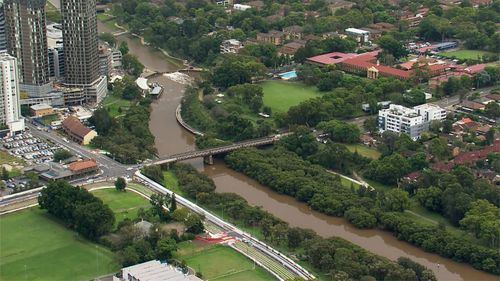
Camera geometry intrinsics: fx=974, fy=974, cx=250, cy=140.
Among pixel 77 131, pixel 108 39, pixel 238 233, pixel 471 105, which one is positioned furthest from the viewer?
pixel 108 39

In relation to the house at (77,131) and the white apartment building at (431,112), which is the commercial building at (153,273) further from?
the white apartment building at (431,112)

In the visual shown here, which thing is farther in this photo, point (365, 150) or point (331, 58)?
point (331, 58)

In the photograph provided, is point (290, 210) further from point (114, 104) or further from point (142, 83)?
point (142, 83)

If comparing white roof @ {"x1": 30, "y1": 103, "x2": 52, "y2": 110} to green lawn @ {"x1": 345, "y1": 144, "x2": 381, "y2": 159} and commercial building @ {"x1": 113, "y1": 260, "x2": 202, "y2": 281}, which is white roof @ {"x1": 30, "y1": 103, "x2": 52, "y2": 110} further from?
commercial building @ {"x1": 113, "y1": 260, "x2": 202, "y2": 281}

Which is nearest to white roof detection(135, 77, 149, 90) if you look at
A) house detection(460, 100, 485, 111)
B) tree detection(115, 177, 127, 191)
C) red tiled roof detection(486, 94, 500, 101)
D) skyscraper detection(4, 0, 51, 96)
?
skyscraper detection(4, 0, 51, 96)

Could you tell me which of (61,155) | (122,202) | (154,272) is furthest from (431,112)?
(154,272)

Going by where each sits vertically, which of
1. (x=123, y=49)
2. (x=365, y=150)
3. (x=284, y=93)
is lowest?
(x=365, y=150)

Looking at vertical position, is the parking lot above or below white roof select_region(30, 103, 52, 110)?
below
